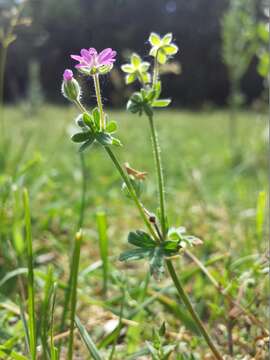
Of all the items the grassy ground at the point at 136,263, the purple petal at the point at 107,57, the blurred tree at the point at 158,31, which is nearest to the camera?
the purple petal at the point at 107,57

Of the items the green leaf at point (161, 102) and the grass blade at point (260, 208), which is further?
the grass blade at point (260, 208)

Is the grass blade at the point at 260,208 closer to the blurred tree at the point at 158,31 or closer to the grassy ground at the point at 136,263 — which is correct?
the grassy ground at the point at 136,263

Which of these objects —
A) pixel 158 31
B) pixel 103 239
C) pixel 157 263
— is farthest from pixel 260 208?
pixel 158 31

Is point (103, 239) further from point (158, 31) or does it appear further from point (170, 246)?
point (158, 31)

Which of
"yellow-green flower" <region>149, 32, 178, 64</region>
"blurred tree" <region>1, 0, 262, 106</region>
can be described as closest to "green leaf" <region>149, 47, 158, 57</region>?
"yellow-green flower" <region>149, 32, 178, 64</region>

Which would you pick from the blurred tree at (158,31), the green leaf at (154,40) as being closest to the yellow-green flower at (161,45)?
the green leaf at (154,40)

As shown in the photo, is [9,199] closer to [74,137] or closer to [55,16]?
[74,137]

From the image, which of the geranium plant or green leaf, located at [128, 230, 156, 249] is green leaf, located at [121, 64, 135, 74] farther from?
green leaf, located at [128, 230, 156, 249]

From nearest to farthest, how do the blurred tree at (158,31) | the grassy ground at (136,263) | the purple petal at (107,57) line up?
the purple petal at (107,57)
the grassy ground at (136,263)
the blurred tree at (158,31)
